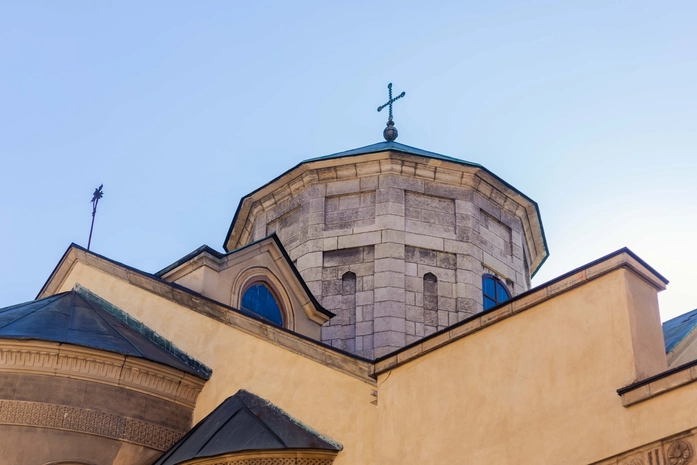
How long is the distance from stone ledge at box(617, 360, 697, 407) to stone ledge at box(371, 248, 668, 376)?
0.08 metres

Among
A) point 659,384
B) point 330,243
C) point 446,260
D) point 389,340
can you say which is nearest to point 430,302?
point 446,260

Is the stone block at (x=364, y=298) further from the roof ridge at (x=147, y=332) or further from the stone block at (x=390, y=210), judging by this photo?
the roof ridge at (x=147, y=332)

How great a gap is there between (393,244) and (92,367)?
648cm

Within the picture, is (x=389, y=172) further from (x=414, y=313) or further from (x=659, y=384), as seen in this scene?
(x=659, y=384)

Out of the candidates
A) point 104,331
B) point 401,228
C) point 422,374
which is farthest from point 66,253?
point 422,374

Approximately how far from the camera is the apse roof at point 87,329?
516 inches

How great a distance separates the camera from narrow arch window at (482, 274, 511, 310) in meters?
18.2

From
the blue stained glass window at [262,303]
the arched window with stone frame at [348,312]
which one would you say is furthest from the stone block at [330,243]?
the blue stained glass window at [262,303]

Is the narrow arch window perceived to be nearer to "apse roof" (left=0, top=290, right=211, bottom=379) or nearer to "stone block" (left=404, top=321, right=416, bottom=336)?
"stone block" (left=404, top=321, right=416, bottom=336)

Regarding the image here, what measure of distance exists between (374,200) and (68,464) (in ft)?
25.6

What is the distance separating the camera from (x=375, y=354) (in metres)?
16.9

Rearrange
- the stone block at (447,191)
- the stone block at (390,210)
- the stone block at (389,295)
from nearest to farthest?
the stone block at (389,295), the stone block at (390,210), the stone block at (447,191)

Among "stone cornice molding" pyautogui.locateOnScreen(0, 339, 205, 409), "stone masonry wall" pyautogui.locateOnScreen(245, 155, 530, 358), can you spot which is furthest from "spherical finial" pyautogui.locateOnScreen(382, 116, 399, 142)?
"stone cornice molding" pyautogui.locateOnScreen(0, 339, 205, 409)

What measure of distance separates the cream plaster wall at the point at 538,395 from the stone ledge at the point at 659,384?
6 cm
